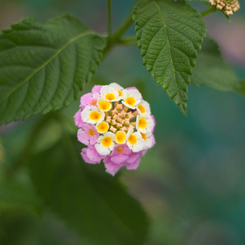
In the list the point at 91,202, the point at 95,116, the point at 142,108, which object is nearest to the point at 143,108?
the point at 142,108

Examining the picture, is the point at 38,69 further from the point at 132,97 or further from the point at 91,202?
the point at 91,202

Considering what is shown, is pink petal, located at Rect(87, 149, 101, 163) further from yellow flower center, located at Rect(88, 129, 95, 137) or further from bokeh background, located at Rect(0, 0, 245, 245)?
bokeh background, located at Rect(0, 0, 245, 245)

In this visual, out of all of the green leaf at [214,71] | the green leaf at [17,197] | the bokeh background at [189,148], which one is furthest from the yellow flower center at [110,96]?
the bokeh background at [189,148]

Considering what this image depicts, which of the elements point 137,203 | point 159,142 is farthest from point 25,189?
point 159,142

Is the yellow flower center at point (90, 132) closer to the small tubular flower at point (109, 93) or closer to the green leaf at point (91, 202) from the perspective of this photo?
the small tubular flower at point (109, 93)

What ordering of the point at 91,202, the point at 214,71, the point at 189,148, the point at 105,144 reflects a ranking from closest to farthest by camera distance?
1. the point at 105,144
2. the point at 214,71
3. the point at 91,202
4. the point at 189,148

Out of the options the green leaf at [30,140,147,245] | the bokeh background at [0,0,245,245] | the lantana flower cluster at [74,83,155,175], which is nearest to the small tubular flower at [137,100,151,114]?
the lantana flower cluster at [74,83,155,175]
